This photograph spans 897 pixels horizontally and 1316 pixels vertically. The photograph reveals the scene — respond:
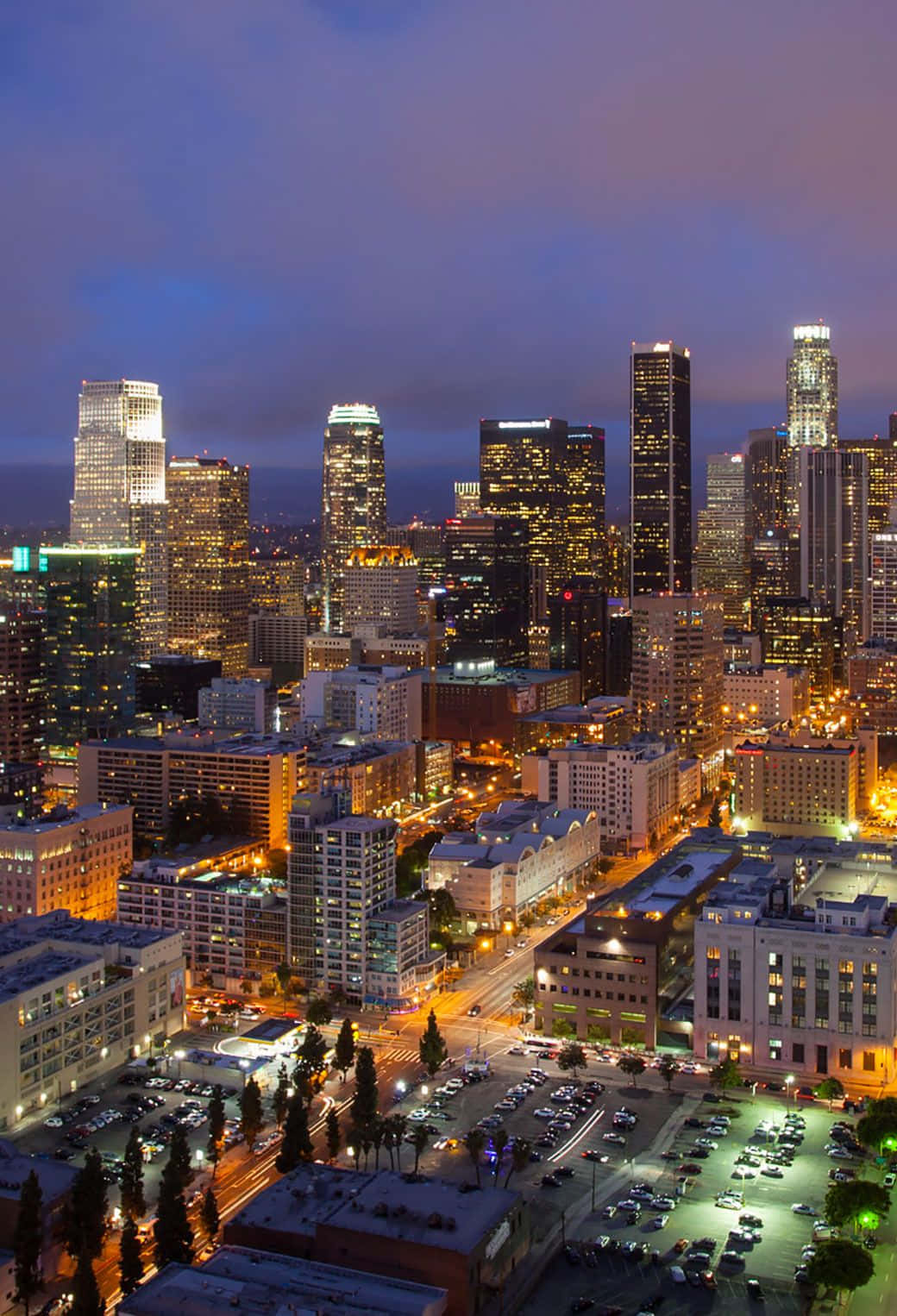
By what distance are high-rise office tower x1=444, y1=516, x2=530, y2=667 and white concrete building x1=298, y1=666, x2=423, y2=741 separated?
27115mm

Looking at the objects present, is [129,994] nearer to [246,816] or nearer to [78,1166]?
[78,1166]

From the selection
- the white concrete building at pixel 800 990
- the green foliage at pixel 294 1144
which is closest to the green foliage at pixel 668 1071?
the white concrete building at pixel 800 990

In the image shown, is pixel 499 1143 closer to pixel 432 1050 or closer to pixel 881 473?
pixel 432 1050

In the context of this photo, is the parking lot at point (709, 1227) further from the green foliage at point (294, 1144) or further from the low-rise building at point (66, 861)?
the low-rise building at point (66, 861)

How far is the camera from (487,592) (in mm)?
135875

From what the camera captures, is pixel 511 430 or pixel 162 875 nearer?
pixel 162 875

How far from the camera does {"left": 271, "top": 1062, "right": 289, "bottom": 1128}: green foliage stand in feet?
135

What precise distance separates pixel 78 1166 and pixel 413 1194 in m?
9.89

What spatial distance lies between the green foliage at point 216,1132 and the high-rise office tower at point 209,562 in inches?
4217

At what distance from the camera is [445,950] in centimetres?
5856

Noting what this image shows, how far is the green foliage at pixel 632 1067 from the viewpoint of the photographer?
1756 inches

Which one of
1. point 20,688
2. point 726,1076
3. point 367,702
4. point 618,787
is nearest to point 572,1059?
point 726,1076

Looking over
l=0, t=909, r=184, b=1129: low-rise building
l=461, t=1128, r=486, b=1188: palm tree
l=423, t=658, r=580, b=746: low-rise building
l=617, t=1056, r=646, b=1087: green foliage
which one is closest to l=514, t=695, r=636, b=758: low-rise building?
l=423, t=658, r=580, b=746: low-rise building

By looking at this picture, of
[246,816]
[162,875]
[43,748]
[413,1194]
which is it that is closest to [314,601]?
[43,748]
